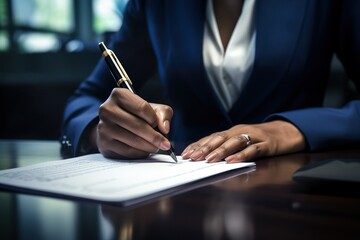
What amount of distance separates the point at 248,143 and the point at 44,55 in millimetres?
1409

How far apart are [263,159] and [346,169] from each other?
182mm

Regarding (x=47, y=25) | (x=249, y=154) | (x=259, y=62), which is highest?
(x=47, y=25)

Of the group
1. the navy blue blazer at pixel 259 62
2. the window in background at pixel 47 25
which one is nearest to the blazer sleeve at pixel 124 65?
the navy blue blazer at pixel 259 62

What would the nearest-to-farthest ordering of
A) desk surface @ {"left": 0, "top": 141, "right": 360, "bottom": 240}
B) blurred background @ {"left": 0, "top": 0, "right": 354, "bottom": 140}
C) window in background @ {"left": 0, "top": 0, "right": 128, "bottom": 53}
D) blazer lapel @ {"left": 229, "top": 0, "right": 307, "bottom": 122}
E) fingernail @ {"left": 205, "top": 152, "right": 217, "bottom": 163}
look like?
1. desk surface @ {"left": 0, "top": 141, "right": 360, "bottom": 240}
2. fingernail @ {"left": 205, "top": 152, "right": 217, "bottom": 163}
3. blazer lapel @ {"left": 229, "top": 0, "right": 307, "bottom": 122}
4. blurred background @ {"left": 0, "top": 0, "right": 354, "bottom": 140}
5. window in background @ {"left": 0, "top": 0, "right": 128, "bottom": 53}

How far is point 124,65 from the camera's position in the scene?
3.27 ft

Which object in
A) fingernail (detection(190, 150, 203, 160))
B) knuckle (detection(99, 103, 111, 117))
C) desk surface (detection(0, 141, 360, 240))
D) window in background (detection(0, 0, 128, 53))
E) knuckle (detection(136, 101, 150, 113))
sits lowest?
desk surface (detection(0, 141, 360, 240))

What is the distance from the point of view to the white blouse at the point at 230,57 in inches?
34.1

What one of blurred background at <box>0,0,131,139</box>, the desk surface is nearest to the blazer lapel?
the desk surface

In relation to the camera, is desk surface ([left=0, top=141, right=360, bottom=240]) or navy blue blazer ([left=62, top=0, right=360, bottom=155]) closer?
desk surface ([left=0, top=141, right=360, bottom=240])

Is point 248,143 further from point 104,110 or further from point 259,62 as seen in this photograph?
point 259,62

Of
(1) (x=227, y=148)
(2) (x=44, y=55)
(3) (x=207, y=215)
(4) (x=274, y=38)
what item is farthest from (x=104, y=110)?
(2) (x=44, y=55)

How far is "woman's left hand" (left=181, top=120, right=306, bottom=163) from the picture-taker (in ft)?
1.73

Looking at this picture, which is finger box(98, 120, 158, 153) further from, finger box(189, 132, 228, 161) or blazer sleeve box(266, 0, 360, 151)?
blazer sleeve box(266, 0, 360, 151)

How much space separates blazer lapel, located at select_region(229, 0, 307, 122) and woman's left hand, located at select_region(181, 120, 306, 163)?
181 mm
